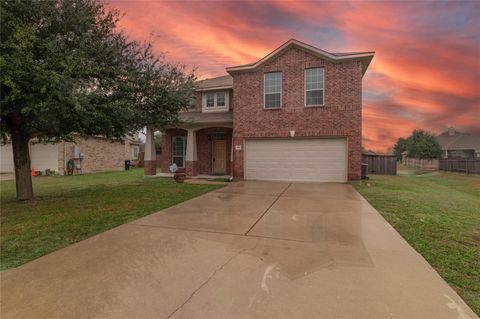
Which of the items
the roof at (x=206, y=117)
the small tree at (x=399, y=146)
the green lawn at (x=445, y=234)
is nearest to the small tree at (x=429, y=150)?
the roof at (x=206, y=117)

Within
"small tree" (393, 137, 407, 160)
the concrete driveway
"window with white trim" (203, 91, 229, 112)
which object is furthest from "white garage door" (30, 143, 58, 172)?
"small tree" (393, 137, 407, 160)

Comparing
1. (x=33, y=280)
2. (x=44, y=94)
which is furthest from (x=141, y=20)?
(x=33, y=280)

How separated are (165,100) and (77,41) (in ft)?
10.1

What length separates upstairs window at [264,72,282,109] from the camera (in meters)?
12.9

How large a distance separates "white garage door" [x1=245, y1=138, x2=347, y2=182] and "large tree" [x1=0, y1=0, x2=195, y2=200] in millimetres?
5101

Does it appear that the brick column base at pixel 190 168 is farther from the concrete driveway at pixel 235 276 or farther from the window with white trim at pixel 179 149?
the concrete driveway at pixel 235 276

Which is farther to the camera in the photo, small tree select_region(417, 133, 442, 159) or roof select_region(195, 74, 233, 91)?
small tree select_region(417, 133, 442, 159)

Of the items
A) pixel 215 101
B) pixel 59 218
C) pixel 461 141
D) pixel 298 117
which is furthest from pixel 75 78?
pixel 461 141

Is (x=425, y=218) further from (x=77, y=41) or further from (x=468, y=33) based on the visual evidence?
(x=77, y=41)

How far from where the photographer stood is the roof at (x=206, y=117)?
559 inches

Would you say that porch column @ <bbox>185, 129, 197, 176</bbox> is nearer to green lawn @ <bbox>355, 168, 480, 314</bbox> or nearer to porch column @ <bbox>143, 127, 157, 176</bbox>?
porch column @ <bbox>143, 127, 157, 176</bbox>

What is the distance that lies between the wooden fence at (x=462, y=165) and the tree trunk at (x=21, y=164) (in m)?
29.8

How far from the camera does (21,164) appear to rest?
8656 mm

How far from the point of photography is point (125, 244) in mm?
4328
